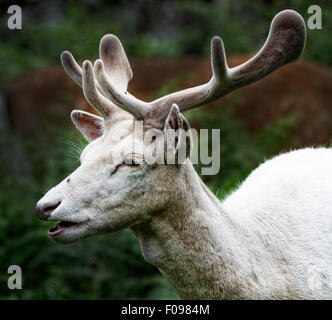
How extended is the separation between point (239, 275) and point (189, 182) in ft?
2.10

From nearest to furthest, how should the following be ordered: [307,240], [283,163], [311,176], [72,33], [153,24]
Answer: [307,240] < [311,176] < [283,163] < [72,33] < [153,24]

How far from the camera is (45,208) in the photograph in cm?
362

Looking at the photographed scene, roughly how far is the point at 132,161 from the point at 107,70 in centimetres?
110

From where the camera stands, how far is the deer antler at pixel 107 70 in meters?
3.93

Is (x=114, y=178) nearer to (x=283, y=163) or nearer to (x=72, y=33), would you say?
(x=283, y=163)

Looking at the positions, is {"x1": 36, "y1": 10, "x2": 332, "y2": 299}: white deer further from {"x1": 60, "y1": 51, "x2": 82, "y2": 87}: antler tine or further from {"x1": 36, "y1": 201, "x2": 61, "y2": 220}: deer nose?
{"x1": 60, "y1": 51, "x2": 82, "y2": 87}: antler tine

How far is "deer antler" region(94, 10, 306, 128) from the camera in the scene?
3805mm

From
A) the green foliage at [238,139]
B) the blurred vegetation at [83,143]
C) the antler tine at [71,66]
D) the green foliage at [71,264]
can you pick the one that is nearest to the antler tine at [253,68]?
the antler tine at [71,66]

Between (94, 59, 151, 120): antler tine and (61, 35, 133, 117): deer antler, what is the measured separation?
73 mm

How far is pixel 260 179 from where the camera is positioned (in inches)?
191

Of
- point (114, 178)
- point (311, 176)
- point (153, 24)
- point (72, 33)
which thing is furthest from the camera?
point (153, 24)

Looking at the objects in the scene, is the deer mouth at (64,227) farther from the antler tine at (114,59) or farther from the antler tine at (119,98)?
the antler tine at (114,59)

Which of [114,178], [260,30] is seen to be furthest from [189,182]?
[260,30]
